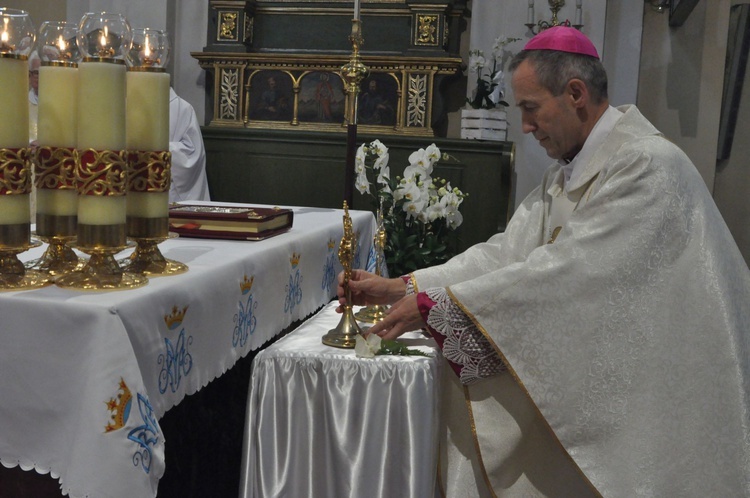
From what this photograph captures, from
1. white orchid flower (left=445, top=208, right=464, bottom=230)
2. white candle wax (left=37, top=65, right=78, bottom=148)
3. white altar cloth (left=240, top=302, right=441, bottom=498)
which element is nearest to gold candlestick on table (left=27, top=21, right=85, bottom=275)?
white candle wax (left=37, top=65, right=78, bottom=148)

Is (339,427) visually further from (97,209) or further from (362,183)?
(362,183)

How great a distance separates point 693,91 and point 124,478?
6.75 m

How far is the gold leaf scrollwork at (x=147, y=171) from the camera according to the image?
1752 mm

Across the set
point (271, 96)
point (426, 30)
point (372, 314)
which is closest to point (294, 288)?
point (372, 314)

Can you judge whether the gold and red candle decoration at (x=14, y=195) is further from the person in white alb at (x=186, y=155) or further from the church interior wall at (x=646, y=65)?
the church interior wall at (x=646, y=65)

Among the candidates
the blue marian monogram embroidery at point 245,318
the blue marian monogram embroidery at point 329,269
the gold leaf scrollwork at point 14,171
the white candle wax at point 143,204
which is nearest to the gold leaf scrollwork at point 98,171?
the gold leaf scrollwork at point 14,171

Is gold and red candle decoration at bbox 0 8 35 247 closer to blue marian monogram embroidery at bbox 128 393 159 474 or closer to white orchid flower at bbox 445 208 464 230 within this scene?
blue marian monogram embroidery at bbox 128 393 159 474

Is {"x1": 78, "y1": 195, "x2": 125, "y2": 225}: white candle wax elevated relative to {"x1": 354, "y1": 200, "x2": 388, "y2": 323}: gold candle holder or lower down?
elevated

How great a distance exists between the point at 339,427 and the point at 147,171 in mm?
788

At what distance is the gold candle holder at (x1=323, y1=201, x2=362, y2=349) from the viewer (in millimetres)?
2166

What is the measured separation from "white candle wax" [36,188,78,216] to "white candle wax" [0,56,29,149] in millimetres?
153

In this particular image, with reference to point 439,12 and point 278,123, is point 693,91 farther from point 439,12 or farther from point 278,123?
point 278,123

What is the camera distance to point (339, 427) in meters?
2.03

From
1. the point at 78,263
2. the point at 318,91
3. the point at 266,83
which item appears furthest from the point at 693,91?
the point at 78,263
